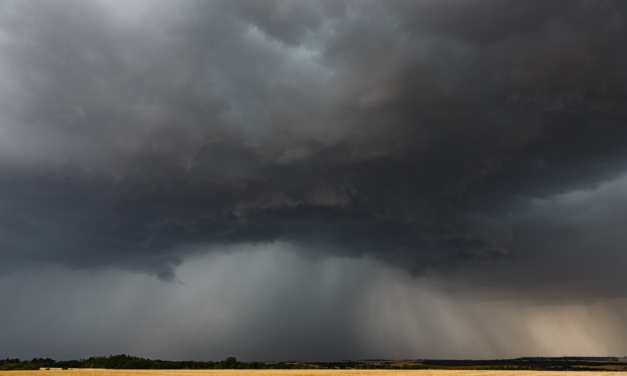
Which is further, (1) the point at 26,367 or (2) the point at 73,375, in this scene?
(1) the point at 26,367

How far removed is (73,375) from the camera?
451 feet

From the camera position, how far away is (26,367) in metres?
196

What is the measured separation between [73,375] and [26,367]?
81737 millimetres
